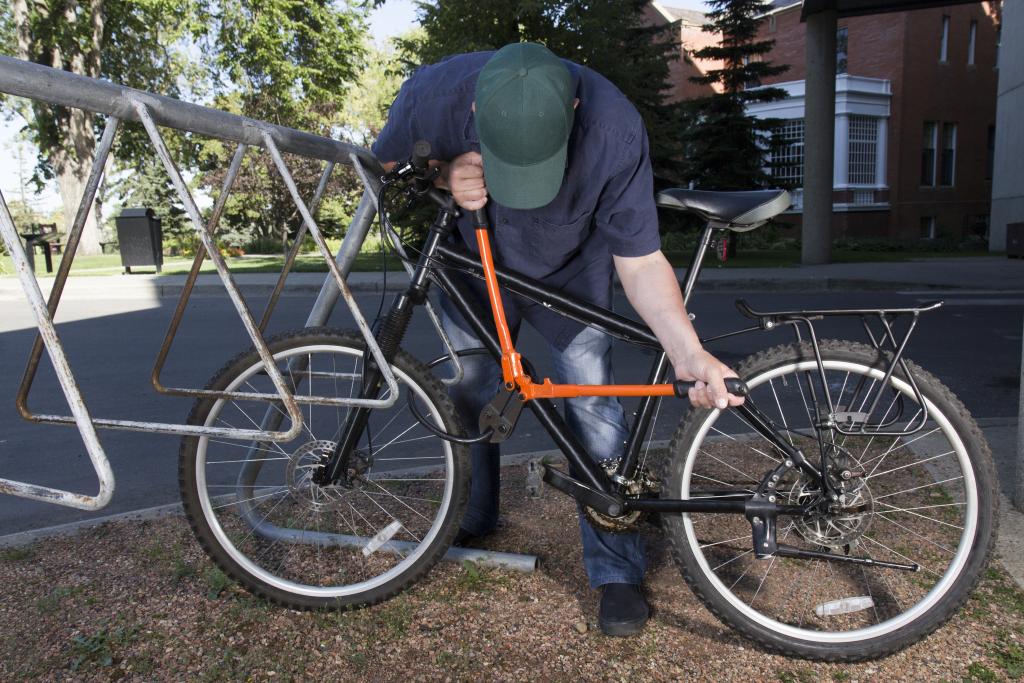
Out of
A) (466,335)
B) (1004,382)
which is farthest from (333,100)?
(466,335)

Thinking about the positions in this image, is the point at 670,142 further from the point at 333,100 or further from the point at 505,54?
the point at 505,54

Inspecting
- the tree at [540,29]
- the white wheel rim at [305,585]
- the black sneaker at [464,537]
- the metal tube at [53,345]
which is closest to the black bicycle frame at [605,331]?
the white wheel rim at [305,585]

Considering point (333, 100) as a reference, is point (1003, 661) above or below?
below

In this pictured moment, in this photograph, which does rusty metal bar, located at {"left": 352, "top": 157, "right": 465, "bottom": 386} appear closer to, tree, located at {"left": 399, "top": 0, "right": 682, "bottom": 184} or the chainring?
the chainring

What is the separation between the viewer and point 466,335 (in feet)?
9.61

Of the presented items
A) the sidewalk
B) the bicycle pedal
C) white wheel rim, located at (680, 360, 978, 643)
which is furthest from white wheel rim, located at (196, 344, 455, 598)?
the sidewalk

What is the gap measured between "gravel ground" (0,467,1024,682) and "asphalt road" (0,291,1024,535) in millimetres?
955

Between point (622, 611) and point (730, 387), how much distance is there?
2.64 ft

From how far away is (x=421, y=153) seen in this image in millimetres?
2379

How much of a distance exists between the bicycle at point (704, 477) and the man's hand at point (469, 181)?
0.06 m

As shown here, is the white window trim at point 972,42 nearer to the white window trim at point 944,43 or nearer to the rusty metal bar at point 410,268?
the white window trim at point 944,43

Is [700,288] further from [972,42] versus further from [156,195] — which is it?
[156,195]

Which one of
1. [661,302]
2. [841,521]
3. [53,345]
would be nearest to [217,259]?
[53,345]

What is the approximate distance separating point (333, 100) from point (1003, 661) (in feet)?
95.4
